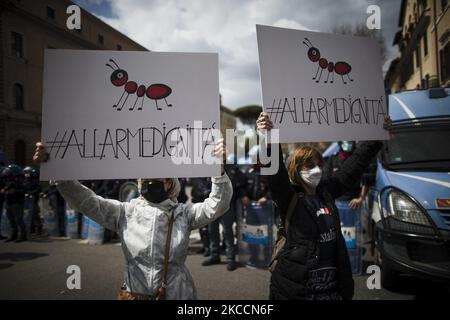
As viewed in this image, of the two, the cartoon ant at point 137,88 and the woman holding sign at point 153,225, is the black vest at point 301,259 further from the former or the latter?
the cartoon ant at point 137,88

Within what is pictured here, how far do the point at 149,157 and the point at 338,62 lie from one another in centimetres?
169

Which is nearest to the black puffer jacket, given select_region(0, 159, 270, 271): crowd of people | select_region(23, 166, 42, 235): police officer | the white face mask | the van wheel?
the white face mask

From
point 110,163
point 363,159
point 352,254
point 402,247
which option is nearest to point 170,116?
point 110,163

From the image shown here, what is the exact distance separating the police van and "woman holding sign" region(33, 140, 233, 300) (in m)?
2.43

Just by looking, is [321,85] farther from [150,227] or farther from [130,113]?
[150,227]

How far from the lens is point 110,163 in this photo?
193 centimetres

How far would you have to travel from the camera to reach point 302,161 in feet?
6.96

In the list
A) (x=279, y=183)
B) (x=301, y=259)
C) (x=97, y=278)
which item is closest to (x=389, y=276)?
(x=301, y=259)

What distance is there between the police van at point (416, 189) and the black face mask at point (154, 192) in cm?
278

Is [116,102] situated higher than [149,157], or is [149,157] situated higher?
[116,102]

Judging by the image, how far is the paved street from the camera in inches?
149

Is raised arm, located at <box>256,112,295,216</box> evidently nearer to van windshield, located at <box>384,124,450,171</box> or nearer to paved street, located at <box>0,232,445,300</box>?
paved street, located at <box>0,232,445,300</box>

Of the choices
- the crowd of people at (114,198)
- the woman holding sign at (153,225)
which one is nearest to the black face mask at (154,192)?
the woman holding sign at (153,225)

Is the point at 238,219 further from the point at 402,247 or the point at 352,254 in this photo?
the point at 402,247
